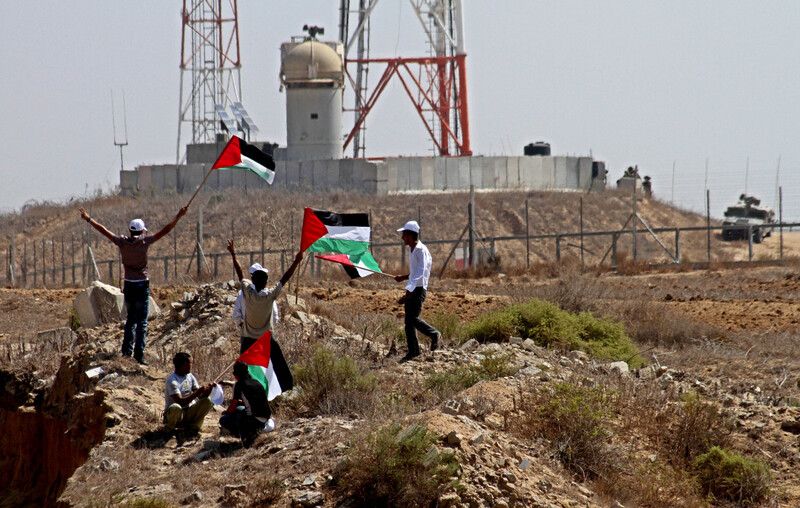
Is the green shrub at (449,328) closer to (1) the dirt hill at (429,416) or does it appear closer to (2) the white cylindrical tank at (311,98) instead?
(1) the dirt hill at (429,416)

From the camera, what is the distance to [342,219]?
47.0 feet

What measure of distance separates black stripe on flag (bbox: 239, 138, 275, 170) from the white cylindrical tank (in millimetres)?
33299

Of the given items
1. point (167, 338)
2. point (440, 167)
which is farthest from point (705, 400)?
point (440, 167)

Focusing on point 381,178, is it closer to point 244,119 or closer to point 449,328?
point 244,119

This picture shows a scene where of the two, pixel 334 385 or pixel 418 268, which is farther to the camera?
pixel 418 268

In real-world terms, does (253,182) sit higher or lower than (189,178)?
lower

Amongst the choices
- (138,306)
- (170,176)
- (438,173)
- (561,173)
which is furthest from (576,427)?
(561,173)

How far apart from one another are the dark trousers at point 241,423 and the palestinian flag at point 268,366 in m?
0.36

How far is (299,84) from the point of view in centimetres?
4766

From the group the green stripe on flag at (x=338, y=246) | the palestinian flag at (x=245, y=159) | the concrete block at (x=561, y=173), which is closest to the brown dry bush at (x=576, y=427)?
the green stripe on flag at (x=338, y=246)

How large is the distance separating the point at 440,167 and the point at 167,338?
103 ft

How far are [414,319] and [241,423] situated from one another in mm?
3746

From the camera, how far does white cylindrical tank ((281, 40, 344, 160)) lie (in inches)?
1874

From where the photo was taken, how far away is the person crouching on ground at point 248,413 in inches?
409
